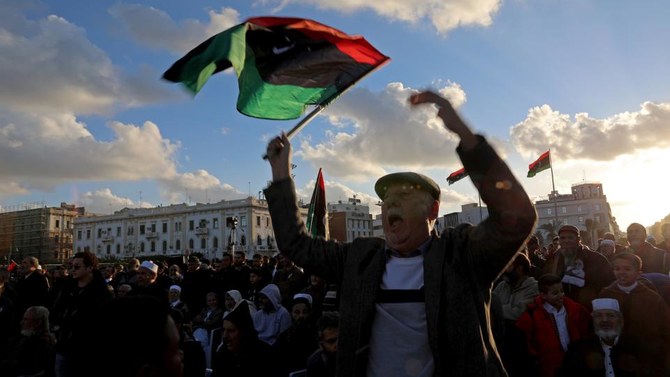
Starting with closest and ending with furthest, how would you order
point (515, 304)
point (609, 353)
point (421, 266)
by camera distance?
point (421, 266)
point (609, 353)
point (515, 304)

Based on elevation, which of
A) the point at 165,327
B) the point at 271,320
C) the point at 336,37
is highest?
the point at 336,37

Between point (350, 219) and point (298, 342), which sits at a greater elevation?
point (350, 219)

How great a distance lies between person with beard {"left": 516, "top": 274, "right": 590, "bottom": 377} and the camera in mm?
5340

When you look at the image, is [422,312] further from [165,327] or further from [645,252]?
[645,252]

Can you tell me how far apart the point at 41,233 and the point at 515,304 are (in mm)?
116908

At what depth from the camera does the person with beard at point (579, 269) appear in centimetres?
663

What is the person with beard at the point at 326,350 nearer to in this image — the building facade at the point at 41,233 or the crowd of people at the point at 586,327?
the crowd of people at the point at 586,327

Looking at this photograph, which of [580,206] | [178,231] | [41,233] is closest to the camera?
[178,231]

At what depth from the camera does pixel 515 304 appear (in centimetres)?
586

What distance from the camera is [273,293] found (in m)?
7.43

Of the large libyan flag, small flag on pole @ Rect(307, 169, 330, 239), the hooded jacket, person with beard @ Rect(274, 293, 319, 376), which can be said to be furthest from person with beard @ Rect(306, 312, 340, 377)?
small flag on pole @ Rect(307, 169, 330, 239)

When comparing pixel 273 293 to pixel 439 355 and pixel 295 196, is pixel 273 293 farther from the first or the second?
pixel 439 355

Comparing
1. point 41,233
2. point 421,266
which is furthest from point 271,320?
point 41,233

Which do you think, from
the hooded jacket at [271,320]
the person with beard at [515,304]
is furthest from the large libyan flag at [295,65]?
the hooded jacket at [271,320]
